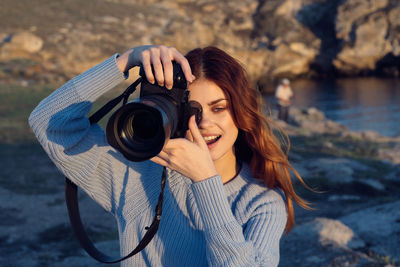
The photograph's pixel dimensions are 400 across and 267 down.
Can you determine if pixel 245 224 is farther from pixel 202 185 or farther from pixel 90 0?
pixel 90 0

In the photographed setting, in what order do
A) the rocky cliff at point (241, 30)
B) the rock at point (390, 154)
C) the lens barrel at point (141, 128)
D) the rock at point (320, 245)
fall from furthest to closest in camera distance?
the rocky cliff at point (241, 30) < the rock at point (390, 154) < the rock at point (320, 245) < the lens barrel at point (141, 128)

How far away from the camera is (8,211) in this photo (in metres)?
4.38

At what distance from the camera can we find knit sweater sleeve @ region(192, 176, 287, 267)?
1.32 m

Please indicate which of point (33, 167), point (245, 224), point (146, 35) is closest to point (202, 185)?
point (245, 224)

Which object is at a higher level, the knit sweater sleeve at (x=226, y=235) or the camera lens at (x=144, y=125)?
the camera lens at (x=144, y=125)

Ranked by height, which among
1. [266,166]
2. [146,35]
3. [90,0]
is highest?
[90,0]

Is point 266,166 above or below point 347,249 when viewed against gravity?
above

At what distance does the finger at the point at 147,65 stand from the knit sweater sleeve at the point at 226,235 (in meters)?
0.44

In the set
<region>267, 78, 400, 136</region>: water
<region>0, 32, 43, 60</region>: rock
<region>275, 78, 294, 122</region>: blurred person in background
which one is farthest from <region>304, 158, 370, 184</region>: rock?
<region>0, 32, 43, 60</region>: rock

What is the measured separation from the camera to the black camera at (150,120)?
51.9 inches

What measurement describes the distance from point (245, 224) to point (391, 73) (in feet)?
101

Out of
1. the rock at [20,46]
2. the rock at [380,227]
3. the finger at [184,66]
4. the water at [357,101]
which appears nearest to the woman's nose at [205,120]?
the finger at [184,66]

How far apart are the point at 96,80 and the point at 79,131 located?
243 millimetres

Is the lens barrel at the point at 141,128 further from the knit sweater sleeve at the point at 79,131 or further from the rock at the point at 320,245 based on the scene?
the rock at the point at 320,245
